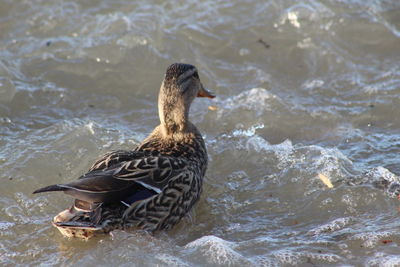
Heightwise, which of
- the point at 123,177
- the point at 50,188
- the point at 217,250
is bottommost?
the point at 217,250

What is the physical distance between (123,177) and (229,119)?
2632 millimetres

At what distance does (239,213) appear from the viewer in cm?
673

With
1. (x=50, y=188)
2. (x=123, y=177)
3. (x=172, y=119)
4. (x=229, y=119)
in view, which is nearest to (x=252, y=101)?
(x=229, y=119)

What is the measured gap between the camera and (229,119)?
8.43 m

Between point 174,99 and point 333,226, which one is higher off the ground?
point 174,99

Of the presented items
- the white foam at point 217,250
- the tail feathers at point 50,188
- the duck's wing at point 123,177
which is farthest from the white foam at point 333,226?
the tail feathers at point 50,188

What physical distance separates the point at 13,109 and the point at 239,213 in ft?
11.8

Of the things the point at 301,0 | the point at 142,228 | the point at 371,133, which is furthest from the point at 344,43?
the point at 142,228

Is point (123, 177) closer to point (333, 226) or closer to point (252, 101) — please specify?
point (333, 226)

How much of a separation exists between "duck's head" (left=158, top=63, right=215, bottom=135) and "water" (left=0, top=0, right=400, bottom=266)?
674 millimetres

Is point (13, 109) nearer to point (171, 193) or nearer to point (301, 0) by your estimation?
point (171, 193)

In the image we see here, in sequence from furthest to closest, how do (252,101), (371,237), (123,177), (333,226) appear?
(252,101)
(333,226)
(123,177)
(371,237)

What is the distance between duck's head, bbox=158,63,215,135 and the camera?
23.6ft

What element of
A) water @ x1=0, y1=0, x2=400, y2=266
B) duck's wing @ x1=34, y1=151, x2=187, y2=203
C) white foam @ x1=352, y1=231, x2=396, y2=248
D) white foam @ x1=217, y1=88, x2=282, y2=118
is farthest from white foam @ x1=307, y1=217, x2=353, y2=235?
white foam @ x1=217, y1=88, x2=282, y2=118
